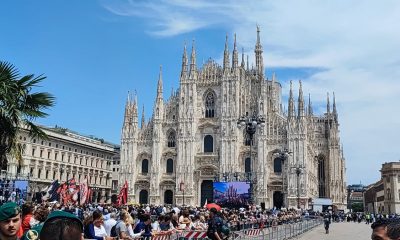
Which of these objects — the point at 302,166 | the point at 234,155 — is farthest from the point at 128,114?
the point at 302,166

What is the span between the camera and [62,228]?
7.41 ft

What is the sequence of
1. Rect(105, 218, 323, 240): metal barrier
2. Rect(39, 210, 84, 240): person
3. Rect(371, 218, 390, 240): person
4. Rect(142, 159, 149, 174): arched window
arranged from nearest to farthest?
1. Rect(39, 210, 84, 240): person
2. Rect(371, 218, 390, 240): person
3. Rect(105, 218, 323, 240): metal barrier
4. Rect(142, 159, 149, 174): arched window

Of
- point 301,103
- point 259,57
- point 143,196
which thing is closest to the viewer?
point 301,103

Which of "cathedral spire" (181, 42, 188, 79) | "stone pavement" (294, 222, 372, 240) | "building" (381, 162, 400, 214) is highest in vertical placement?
"cathedral spire" (181, 42, 188, 79)

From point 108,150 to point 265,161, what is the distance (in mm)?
29478

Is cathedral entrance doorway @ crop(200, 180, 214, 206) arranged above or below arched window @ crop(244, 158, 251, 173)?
below

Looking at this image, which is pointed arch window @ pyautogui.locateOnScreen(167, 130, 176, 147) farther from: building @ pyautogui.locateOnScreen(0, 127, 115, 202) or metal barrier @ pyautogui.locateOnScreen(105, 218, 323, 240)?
metal barrier @ pyautogui.locateOnScreen(105, 218, 323, 240)

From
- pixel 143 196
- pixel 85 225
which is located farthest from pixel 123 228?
pixel 143 196

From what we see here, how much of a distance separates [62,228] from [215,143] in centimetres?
5144

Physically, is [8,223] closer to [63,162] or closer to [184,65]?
[184,65]

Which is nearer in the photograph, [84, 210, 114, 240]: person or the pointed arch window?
[84, 210, 114, 240]: person

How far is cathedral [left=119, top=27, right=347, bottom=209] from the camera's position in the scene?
1966 inches

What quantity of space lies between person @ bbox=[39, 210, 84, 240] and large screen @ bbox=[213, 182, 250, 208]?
3806 cm

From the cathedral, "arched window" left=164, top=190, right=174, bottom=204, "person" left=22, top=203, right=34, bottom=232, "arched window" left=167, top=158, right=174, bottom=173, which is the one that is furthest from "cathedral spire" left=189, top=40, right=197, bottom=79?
"person" left=22, top=203, right=34, bottom=232
